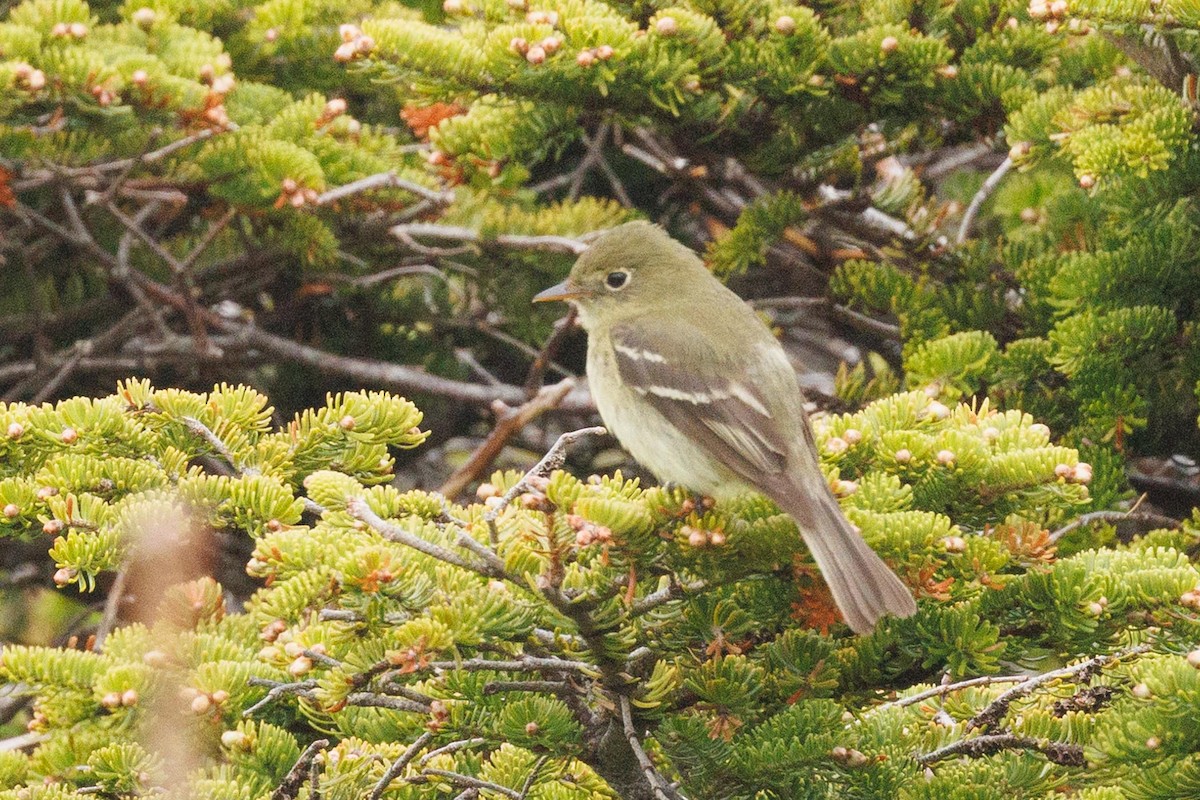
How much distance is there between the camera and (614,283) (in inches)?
173

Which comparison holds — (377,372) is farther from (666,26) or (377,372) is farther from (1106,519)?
(1106,519)

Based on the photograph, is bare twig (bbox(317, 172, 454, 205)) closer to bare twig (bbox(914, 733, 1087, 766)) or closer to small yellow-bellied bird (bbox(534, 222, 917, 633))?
small yellow-bellied bird (bbox(534, 222, 917, 633))

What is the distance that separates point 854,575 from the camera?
254 cm

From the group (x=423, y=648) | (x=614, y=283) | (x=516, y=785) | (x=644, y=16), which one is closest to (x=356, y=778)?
(x=516, y=785)

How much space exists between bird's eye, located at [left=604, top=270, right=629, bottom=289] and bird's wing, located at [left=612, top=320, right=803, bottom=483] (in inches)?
13.0

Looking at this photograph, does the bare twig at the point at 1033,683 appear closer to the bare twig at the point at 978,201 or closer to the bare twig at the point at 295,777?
the bare twig at the point at 295,777

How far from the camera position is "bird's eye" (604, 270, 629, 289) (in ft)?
14.4

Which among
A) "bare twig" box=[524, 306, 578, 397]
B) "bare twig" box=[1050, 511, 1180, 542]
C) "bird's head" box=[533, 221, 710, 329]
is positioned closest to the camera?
"bare twig" box=[1050, 511, 1180, 542]

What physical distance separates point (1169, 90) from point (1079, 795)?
6.58 feet

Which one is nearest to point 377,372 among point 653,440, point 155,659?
point 653,440

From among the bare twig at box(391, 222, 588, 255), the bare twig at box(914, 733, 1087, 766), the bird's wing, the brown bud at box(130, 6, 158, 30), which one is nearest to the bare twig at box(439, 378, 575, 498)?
the bare twig at box(391, 222, 588, 255)

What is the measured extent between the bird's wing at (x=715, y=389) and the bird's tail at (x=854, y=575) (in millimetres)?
523

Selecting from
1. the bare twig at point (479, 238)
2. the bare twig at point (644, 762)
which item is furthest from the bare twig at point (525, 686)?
the bare twig at point (479, 238)

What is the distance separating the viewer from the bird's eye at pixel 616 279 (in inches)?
173
